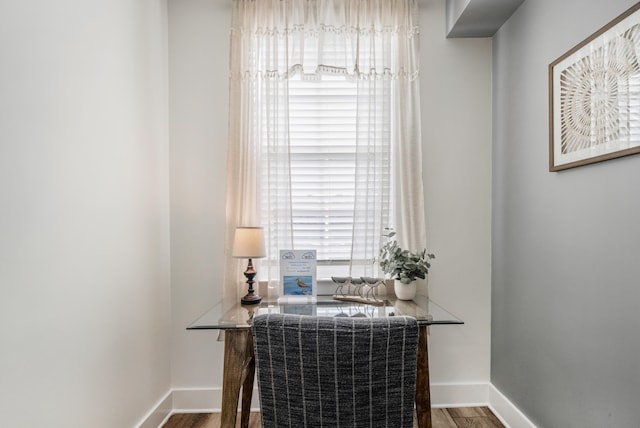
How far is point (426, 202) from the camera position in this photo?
260 cm

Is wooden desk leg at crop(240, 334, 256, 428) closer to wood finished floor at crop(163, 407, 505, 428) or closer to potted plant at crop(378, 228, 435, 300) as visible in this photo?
wood finished floor at crop(163, 407, 505, 428)

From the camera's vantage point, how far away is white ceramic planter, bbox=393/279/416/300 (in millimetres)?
2254

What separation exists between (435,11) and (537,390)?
228 centimetres

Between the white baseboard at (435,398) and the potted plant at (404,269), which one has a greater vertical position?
the potted plant at (404,269)

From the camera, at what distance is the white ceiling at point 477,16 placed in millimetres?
2164

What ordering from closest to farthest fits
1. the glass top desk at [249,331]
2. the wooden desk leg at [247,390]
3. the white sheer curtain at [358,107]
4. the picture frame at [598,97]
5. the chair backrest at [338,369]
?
the chair backrest at [338,369]
the picture frame at [598,97]
the glass top desk at [249,331]
the wooden desk leg at [247,390]
the white sheer curtain at [358,107]

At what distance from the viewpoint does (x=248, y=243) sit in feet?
7.36

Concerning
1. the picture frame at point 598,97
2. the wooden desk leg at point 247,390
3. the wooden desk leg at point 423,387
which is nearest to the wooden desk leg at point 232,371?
the wooden desk leg at point 247,390

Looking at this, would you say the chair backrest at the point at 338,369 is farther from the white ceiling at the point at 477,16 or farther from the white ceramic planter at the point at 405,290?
the white ceiling at the point at 477,16

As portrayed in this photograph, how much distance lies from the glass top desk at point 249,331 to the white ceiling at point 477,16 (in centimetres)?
163

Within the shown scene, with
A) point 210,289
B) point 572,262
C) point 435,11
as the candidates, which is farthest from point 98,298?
point 435,11

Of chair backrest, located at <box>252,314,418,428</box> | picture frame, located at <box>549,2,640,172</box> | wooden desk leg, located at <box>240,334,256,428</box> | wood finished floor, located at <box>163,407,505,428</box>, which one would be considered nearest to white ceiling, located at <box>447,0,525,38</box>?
picture frame, located at <box>549,2,640,172</box>

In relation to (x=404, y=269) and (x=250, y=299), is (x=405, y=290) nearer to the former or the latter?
(x=404, y=269)

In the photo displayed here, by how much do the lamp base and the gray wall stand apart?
4.80 feet
